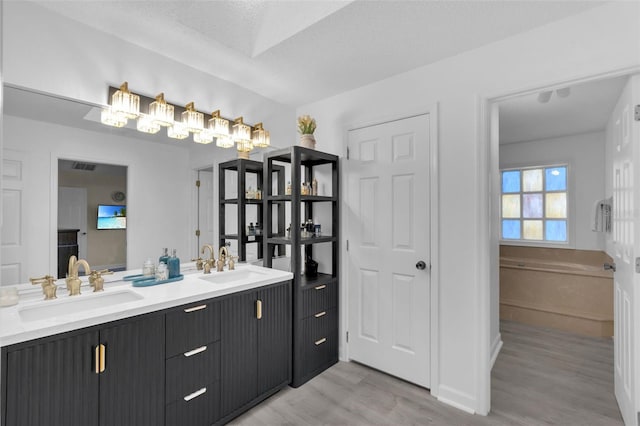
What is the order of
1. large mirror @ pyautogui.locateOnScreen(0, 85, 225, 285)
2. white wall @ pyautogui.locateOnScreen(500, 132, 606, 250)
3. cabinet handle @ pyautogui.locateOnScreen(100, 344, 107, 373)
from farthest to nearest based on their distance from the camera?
white wall @ pyautogui.locateOnScreen(500, 132, 606, 250) < large mirror @ pyautogui.locateOnScreen(0, 85, 225, 285) < cabinet handle @ pyautogui.locateOnScreen(100, 344, 107, 373)

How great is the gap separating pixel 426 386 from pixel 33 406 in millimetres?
2281

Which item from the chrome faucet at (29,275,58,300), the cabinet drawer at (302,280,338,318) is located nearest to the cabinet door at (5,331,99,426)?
the chrome faucet at (29,275,58,300)

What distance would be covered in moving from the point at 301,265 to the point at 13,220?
70.5 inches

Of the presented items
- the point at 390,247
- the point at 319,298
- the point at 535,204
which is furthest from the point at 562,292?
the point at 319,298

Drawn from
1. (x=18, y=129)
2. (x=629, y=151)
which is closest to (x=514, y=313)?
(x=629, y=151)

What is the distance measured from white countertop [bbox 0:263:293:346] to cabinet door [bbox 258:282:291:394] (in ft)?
0.40

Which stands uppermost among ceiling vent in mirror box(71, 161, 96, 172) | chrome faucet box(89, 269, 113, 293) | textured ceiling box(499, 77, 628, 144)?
textured ceiling box(499, 77, 628, 144)

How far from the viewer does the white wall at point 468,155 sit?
5.98ft

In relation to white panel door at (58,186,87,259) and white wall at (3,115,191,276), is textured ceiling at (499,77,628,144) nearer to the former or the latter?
white wall at (3,115,191,276)

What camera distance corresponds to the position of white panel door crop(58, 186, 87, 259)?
179cm

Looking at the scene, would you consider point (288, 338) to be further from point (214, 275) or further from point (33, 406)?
point (33, 406)

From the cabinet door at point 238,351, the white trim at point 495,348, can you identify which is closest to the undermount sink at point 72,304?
the cabinet door at point 238,351

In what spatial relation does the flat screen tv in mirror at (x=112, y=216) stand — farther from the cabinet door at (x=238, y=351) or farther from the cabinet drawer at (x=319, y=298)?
the cabinet drawer at (x=319, y=298)

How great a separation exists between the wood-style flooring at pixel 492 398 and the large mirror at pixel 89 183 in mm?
1362
